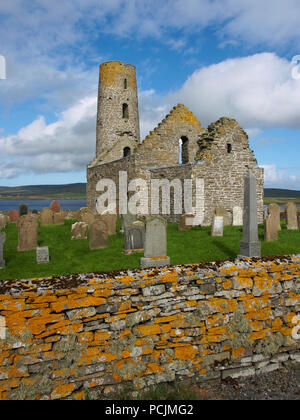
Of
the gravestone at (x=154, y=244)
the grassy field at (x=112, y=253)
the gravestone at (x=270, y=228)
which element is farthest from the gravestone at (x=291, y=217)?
the gravestone at (x=154, y=244)

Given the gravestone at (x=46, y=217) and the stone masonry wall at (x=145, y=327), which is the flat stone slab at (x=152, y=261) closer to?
the stone masonry wall at (x=145, y=327)

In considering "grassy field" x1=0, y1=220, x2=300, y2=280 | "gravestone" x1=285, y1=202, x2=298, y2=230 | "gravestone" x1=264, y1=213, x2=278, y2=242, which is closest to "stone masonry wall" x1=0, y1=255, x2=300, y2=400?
"grassy field" x1=0, y1=220, x2=300, y2=280

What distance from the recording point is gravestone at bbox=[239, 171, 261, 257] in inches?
309

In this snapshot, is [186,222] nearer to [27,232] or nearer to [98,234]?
[98,234]

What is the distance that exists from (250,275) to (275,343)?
4.57ft

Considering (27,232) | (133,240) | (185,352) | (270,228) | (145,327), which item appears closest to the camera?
(145,327)

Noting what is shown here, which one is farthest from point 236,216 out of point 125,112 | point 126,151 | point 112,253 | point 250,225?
point 125,112

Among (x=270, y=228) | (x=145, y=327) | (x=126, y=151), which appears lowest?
(x=145, y=327)

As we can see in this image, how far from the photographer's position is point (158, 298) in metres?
4.39

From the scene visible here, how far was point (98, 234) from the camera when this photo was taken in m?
9.91

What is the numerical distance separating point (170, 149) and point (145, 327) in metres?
16.3

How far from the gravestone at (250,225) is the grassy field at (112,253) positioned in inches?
29.6

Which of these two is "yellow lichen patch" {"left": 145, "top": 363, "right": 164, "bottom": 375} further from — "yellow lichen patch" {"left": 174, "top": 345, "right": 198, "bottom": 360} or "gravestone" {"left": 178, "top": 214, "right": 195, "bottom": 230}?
"gravestone" {"left": 178, "top": 214, "right": 195, "bottom": 230}
